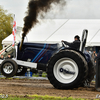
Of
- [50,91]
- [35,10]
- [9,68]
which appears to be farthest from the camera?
[9,68]

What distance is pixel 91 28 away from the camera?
60.5ft

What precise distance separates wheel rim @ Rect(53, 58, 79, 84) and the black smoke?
183 centimetres

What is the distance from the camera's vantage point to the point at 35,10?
371 inches

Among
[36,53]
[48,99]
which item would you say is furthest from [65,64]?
[48,99]

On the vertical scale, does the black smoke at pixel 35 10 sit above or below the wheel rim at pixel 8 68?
above

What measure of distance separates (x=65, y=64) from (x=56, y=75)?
43 cm

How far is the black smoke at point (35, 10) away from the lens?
8734 millimetres

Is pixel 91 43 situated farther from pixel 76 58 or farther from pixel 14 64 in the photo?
pixel 76 58

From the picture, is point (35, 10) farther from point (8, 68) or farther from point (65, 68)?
point (8, 68)

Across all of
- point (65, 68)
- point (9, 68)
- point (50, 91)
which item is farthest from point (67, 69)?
point (9, 68)

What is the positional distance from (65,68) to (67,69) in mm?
75

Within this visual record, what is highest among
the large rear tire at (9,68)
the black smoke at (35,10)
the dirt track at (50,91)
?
the black smoke at (35,10)

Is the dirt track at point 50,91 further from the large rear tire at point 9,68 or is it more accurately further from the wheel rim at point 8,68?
the wheel rim at point 8,68

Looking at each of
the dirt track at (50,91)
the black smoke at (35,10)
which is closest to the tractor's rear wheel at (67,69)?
the dirt track at (50,91)
